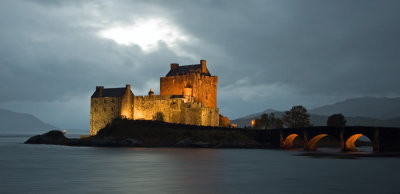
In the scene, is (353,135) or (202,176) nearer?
(202,176)

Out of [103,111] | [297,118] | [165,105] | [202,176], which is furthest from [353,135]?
[103,111]

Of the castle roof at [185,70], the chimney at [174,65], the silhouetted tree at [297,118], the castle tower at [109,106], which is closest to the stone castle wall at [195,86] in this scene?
the castle roof at [185,70]

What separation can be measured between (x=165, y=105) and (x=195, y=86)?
27.0ft

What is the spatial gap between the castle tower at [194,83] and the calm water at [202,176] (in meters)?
37.5

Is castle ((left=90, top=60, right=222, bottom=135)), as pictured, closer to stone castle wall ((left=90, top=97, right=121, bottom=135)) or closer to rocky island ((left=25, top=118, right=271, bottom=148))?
stone castle wall ((left=90, top=97, right=121, bottom=135))

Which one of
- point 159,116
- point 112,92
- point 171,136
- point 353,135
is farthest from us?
point 112,92

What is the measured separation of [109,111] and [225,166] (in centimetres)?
4256

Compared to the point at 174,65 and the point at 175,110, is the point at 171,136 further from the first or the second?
the point at 174,65

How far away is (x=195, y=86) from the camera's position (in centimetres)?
8725

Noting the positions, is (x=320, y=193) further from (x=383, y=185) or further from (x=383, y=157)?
(x=383, y=157)

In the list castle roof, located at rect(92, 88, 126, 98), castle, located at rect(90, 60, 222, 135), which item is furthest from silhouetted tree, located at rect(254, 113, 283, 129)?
castle roof, located at rect(92, 88, 126, 98)

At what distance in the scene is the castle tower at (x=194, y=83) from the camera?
287 feet

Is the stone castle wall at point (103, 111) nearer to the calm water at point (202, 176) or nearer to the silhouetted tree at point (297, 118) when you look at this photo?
the calm water at point (202, 176)

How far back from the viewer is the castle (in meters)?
81.1
